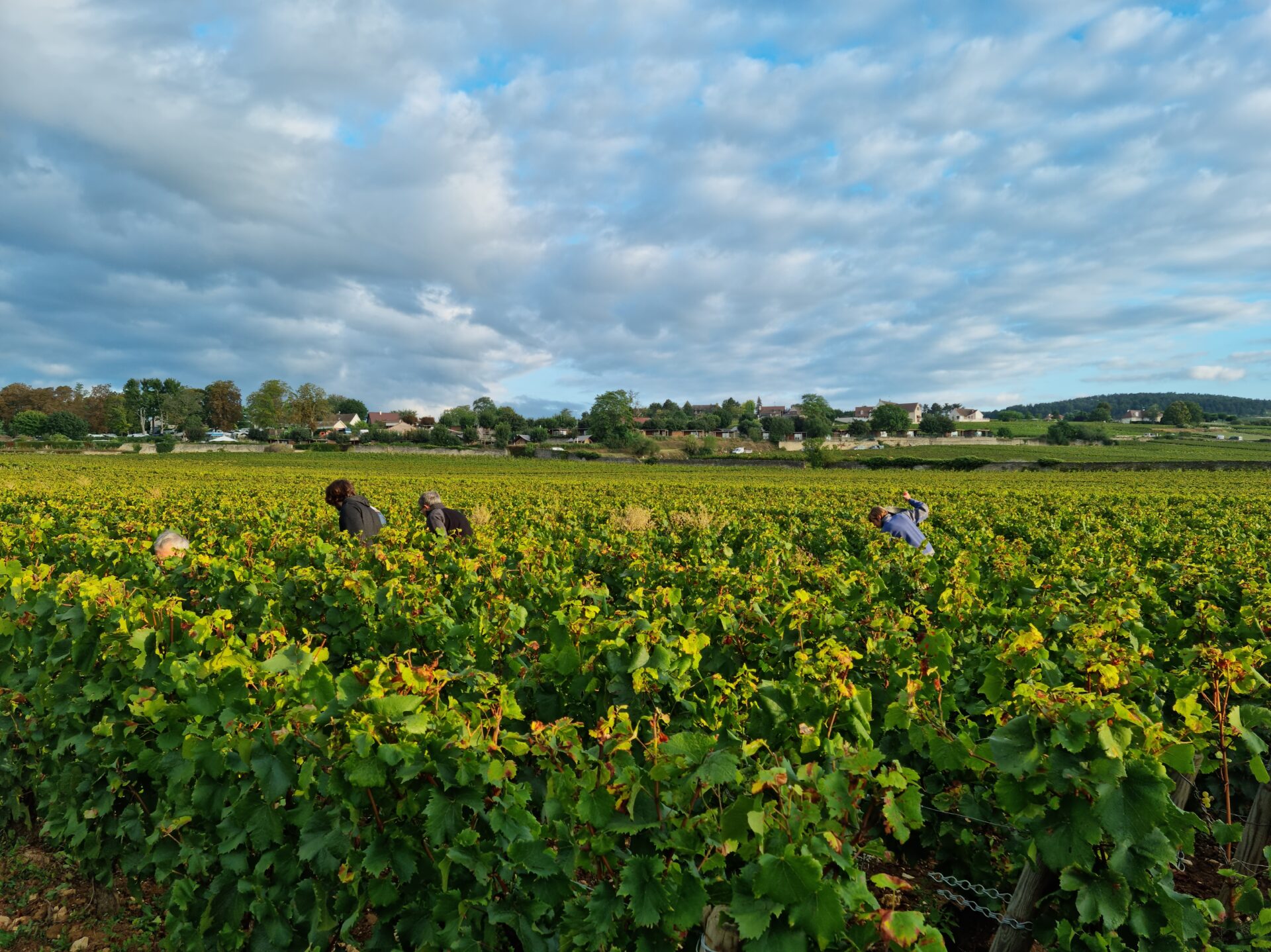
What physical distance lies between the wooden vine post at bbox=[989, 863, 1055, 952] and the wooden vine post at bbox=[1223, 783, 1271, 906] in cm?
145

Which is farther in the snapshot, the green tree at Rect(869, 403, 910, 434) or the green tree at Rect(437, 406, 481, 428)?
the green tree at Rect(437, 406, 481, 428)

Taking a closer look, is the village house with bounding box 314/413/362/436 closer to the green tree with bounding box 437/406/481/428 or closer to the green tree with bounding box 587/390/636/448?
the green tree with bounding box 437/406/481/428

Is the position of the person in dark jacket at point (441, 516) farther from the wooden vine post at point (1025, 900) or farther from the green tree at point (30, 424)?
the green tree at point (30, 424)

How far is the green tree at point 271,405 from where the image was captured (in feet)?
462

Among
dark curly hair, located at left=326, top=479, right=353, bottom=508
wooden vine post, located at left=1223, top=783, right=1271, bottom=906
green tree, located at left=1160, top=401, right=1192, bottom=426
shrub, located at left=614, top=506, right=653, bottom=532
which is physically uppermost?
green tree, located at left=1160, top=401, right=1192, bottom=426

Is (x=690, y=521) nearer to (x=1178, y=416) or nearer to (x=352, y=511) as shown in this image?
(x=352, y=511)

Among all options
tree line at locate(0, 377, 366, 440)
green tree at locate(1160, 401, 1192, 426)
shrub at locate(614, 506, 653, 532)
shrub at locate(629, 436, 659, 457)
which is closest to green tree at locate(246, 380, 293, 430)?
tree line at locate(0, 377, 366, 440)

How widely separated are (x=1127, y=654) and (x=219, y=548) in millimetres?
8536

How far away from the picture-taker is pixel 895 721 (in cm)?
289

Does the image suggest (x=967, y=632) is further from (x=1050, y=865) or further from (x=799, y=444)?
(x=799, y=444)

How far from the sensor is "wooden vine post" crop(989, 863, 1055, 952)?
8.17 ft

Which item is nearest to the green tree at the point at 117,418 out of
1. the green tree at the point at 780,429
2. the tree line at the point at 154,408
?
the tree line at the point at 154,408

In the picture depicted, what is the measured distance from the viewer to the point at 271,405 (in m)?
141

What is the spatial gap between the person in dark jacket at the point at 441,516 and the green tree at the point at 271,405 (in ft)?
487
